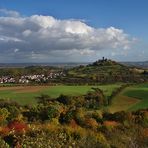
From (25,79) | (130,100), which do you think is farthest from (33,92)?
(25,79)

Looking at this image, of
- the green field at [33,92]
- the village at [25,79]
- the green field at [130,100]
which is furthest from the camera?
the village at [25,79]

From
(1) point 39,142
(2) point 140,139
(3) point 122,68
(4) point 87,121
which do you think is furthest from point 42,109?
(3) point 122,68

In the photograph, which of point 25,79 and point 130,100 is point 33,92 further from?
point 25,79

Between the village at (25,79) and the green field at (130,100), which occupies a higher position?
the village at (25,79)

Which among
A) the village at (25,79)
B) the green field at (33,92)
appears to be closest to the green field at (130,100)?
the green field at (33,92)

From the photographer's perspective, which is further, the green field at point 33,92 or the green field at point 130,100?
the green field at point 33,92

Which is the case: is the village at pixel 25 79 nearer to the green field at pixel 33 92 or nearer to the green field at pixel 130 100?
the green field at pixel 33 92

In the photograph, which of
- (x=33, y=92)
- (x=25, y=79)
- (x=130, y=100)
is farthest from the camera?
(x=25, y=79)

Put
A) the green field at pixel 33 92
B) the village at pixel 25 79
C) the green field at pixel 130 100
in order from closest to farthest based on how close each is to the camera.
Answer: the green field at pixel 130 100 < the green field at pixel 33 92 < the village at pixel 25 79

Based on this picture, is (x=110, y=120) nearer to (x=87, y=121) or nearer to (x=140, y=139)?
(x=87, y=121)
